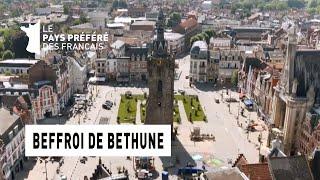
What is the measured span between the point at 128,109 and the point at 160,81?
36727mm

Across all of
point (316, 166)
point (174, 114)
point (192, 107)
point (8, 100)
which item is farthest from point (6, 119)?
point (316, 166)

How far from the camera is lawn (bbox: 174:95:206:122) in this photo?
134 metres

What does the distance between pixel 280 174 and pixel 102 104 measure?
3469 inches

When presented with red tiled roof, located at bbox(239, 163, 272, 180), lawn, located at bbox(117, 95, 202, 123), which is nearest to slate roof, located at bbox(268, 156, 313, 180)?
red tiled roof, located at bbox(239, 163, 272, 180)

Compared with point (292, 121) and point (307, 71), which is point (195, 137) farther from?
point (307, 71)

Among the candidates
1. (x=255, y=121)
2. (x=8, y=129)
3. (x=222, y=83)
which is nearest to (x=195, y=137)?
(x=255, y=121)

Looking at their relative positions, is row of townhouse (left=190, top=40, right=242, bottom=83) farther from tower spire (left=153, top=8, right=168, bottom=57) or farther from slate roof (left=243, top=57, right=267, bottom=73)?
tower spire (left=153, top=8, right=168, bottom=57)

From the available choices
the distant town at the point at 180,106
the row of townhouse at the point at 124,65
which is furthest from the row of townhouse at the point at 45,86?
the row of townhouse at the point at 124,65

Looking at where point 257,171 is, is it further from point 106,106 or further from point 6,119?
point 106,106

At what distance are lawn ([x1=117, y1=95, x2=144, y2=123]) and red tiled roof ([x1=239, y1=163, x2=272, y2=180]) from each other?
64.7m

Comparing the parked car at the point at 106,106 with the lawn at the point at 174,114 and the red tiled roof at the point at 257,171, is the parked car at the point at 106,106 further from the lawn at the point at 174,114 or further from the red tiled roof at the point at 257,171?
the red tiled roof at the point at 257,171

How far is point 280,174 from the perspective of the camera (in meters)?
64.8

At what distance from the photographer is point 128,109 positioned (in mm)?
140125

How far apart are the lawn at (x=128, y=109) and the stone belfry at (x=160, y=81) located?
22334 millimetres
